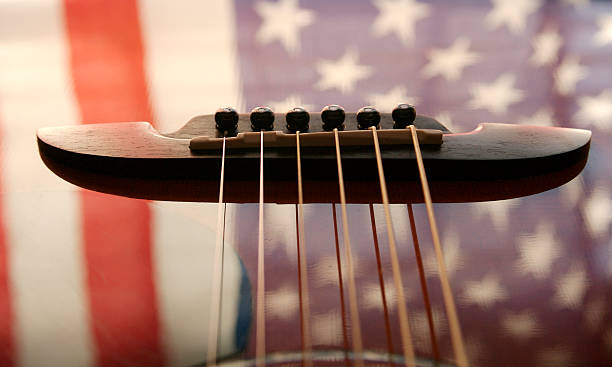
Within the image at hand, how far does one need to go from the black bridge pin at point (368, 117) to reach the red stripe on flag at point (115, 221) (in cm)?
28

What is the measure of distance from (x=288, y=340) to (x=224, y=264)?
118mm

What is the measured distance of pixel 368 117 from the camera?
76 centimetres

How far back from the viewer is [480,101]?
3.01ft

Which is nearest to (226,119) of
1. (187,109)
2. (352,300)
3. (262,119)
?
(262,119)

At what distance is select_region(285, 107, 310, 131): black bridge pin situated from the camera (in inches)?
29.9

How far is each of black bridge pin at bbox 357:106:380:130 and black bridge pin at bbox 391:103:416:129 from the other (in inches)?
1.0

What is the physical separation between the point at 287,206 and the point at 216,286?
142mm

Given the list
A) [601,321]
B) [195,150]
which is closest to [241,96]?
[195,150]

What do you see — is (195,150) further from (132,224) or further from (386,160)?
(386,160)

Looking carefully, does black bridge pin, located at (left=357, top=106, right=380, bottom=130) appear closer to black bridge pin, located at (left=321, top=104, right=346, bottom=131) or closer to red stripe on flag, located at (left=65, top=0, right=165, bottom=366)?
black bridge pin, located at (left=321, top=104, right=346, bottom=131)

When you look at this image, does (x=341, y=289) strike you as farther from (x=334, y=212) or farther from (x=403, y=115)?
(x=403, y=115)

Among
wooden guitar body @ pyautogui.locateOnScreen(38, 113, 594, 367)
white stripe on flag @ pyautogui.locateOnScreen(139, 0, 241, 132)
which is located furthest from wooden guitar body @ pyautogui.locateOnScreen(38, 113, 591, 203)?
white stripe on flag @ pyautogui.locateOnScreen(139, 0, 241, 132)

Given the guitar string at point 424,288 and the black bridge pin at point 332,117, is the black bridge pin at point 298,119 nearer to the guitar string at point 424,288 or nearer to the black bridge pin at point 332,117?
the black bridge pin at point 332,117

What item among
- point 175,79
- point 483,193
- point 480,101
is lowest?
point 483,193
